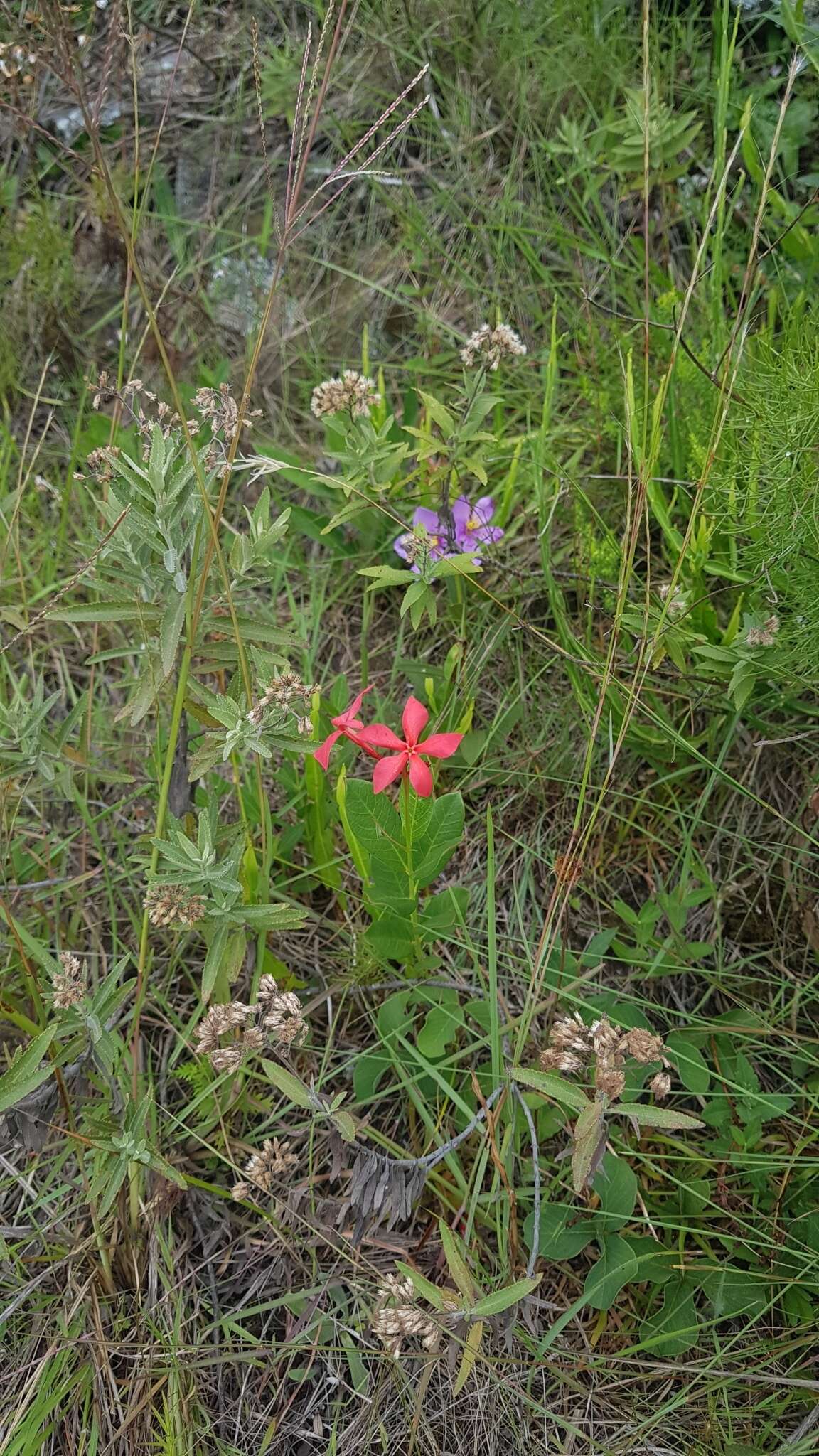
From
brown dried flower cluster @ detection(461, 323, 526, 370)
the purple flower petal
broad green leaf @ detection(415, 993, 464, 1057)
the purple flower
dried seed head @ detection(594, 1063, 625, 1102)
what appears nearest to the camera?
dried seed head @ detection(594, 1063, 625, 1102)

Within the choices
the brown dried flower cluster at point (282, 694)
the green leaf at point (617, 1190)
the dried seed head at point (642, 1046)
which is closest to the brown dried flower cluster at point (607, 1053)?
the dried seed head at point (642, 1046)

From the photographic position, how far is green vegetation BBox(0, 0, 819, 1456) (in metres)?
1.49

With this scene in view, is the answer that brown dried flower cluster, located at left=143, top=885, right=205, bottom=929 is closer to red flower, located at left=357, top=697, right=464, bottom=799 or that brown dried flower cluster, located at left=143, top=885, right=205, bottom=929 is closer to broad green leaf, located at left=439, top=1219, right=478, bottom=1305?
red flower, located at left=357, top=697, right=464, bottom=799

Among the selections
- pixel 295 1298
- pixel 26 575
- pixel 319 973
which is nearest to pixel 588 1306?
pixel 295 1298

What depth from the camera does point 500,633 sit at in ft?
6.72

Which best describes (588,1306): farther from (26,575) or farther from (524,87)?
(524,87)

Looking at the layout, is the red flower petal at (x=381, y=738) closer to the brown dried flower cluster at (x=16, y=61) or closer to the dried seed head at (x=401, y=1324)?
the dried seed head at (x=401, y=1324)

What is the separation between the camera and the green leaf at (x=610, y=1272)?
4.92ft

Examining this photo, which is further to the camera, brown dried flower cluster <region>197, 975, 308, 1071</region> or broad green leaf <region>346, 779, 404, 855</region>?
broad green leaf <region>346, 779, 404, 855</region>

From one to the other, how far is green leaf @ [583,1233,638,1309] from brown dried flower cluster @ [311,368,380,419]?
1.35 metres

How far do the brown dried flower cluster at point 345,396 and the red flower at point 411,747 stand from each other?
0.59m

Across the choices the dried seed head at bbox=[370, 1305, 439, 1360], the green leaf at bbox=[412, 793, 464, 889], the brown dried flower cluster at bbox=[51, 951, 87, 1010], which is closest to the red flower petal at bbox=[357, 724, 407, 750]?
the green leaf at bbox=[412, 793, 464, 889]

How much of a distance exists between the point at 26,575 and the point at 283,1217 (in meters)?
1.40

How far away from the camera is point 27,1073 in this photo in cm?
140
